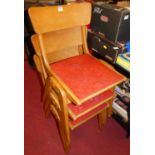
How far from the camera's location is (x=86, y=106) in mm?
1058

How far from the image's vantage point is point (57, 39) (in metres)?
1.12

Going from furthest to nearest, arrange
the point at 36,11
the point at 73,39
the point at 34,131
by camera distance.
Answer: the point at 34,131 < the point at 73,39 < the point at 36,11

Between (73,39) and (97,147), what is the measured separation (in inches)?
33.0

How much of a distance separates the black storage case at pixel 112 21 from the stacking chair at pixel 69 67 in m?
0.08

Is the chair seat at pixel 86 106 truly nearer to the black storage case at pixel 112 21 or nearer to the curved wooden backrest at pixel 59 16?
the black storage case at pixel 112 21

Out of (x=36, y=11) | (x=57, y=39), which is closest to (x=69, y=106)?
(x=57, y=39)

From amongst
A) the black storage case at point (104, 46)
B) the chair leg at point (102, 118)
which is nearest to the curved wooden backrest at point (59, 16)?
the black storage case at point (104, 46)

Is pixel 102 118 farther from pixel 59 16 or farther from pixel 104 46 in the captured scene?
pixel 59 16

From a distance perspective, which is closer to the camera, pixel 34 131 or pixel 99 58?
pixel 99 58

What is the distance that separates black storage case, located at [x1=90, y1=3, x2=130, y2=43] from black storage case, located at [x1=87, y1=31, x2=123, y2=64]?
3 cm

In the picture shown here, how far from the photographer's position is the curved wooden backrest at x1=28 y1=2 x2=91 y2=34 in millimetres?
979

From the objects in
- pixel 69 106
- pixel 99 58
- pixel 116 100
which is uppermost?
pixel 99 58
